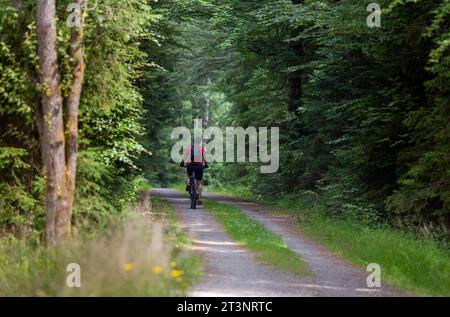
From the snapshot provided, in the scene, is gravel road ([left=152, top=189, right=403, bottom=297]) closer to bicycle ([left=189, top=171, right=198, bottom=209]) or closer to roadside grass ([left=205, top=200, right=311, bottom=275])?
roadside grass ([left=205, top=200, right=311, bottom=275])

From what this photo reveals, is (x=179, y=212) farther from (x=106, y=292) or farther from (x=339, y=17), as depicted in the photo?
(x=106, y=292)

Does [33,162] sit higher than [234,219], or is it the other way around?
[33,162]

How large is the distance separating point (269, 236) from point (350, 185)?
455 centimetres

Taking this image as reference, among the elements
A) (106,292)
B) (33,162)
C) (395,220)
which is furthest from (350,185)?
(106,292)

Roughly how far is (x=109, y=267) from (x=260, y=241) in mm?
6428

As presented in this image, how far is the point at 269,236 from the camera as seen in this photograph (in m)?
15.4

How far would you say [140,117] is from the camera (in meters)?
18.2

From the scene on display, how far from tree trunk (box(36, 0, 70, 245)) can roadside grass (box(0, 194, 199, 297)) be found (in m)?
0.56

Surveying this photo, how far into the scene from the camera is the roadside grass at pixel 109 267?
820 cm

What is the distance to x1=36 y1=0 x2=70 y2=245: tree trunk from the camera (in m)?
12.0

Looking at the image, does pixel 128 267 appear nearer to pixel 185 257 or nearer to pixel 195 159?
pixel 185 257

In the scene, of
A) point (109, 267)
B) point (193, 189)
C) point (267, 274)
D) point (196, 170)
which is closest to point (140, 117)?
point (196, 170)

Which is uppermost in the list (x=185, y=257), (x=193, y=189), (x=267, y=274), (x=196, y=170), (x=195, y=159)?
(x=195, y=159)

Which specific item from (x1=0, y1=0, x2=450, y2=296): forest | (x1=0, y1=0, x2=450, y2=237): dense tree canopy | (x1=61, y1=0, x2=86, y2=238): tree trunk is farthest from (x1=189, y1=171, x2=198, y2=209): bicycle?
(x1=61, y1=0, x2=86, y2=238): tree trunk
